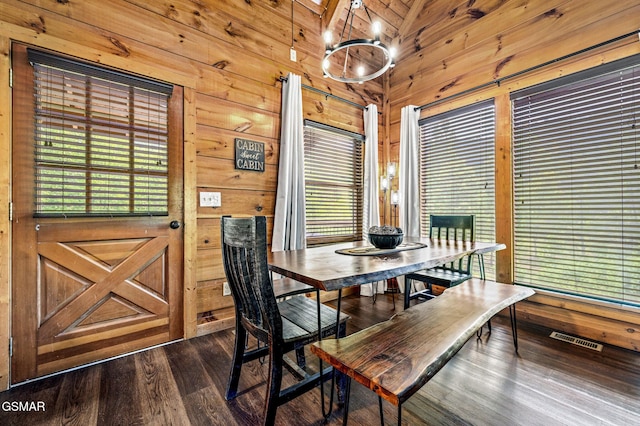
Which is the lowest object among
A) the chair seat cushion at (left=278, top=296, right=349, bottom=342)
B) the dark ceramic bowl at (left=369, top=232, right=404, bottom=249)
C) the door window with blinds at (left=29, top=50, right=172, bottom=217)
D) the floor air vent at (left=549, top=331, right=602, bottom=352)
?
the floor air vent at (left=549, top=331, right=602, bottom=352)

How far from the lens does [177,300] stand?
2318 millimetres

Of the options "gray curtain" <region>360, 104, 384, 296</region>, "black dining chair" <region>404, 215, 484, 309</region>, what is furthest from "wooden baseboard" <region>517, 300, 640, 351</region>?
"gray curtain" <region>360, 104, 384, 296</region>

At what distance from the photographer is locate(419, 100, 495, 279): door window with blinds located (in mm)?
3002

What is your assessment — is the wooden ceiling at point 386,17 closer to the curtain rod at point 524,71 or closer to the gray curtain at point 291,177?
the gray curtain at point 291,177

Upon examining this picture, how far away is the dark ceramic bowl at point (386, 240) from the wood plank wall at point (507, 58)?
1637 millimetres

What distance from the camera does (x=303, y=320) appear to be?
4.93 ft

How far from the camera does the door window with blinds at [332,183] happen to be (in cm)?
328

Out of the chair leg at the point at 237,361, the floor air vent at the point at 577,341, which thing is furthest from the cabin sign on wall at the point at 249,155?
the floor air vent at the point at 577,341

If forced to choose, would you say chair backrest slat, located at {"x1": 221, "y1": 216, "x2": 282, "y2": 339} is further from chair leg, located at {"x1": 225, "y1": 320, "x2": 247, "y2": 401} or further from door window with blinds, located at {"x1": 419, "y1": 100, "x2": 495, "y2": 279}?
door window with blinds, located at {"x1": 419, "y1": 100, "x2": 495, "y2": 279}

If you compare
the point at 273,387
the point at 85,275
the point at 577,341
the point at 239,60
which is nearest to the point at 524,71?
the point at 577,341

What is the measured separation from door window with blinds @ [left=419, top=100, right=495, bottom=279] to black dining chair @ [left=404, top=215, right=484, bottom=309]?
0.43 metres

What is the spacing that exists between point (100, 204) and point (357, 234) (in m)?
2.82

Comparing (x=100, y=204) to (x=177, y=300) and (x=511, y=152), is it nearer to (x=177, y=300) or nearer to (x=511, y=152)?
(x=177, y=300)

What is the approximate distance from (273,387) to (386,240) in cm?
116
